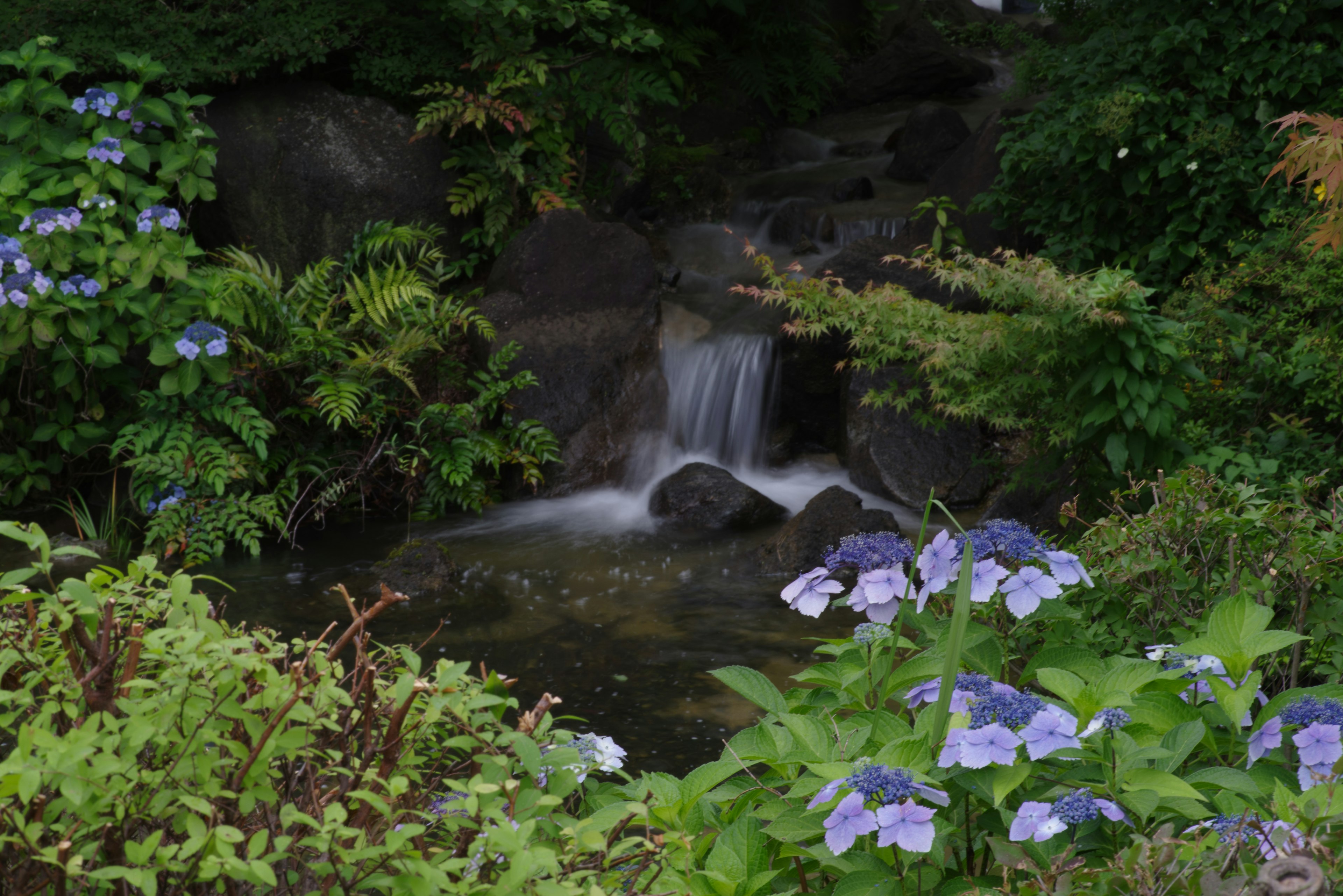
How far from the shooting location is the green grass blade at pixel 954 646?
1.33 meters

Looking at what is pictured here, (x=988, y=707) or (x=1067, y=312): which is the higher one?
(x=1067, y=312)

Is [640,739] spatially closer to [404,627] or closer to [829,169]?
[404,627]

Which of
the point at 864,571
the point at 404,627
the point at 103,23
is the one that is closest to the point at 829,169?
the point at 103,23

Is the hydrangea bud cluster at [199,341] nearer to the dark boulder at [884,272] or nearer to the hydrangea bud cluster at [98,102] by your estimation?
the hydrangea bud cluster at [98,102]

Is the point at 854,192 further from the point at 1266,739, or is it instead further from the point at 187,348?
the point at 1266,739

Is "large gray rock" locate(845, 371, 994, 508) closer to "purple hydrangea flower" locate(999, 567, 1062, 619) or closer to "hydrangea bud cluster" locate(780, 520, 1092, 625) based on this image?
"hydrangea bud cluster" locate(780, 520, 1092, 625)

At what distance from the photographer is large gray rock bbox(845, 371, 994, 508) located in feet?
22.7

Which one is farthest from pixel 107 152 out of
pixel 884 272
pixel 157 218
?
pixel 884 272

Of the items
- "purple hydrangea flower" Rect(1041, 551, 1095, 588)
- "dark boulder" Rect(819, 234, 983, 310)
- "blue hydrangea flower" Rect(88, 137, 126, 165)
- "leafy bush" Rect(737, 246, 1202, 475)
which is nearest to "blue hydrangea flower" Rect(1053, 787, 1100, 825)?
"purple hydrangea flower" Rect(1041, 551, 1095, 588)

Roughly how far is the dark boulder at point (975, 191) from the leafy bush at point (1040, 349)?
194 cm

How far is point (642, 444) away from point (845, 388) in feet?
5.14

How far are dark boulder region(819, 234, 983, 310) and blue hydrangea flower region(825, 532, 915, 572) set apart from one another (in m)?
5.54

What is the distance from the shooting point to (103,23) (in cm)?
720

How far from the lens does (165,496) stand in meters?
6.03
